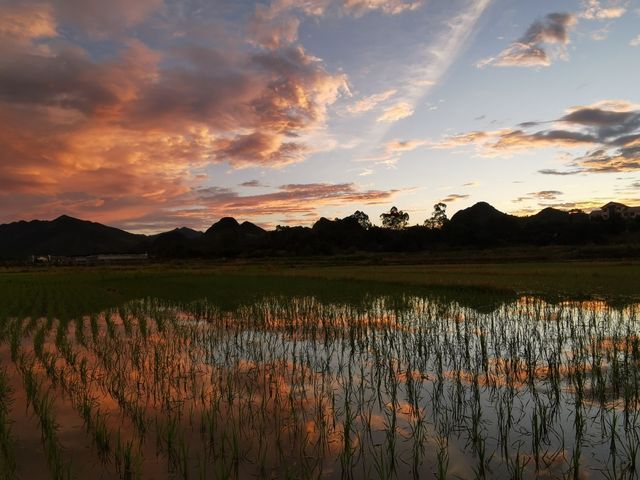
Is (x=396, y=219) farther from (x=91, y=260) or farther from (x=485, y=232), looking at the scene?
(x=91, y=260)

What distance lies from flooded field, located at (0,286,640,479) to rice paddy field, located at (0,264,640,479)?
32mm

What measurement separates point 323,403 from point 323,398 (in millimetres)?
223

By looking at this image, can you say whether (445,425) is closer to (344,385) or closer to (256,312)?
(344,385)

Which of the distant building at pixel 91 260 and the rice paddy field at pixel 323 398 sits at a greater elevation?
the distant building at pixel 91 260

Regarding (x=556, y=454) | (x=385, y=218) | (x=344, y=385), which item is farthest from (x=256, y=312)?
(x=385, y=218)

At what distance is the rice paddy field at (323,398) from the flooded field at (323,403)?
0.03 m

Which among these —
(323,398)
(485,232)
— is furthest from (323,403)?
(485,232)

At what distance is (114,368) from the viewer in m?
8.73

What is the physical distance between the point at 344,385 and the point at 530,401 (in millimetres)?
2921

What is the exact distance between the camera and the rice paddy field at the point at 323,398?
4707 mm

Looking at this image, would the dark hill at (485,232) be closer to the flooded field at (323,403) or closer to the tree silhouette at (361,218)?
the tree silhouette at (361,218)

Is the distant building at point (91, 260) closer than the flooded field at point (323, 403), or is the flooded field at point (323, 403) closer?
the flooded field at point (323, 403)

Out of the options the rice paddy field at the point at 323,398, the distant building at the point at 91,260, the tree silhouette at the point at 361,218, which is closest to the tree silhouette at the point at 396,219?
the tree silhouette at the point at 361,218

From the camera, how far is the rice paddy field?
4.71 meters
